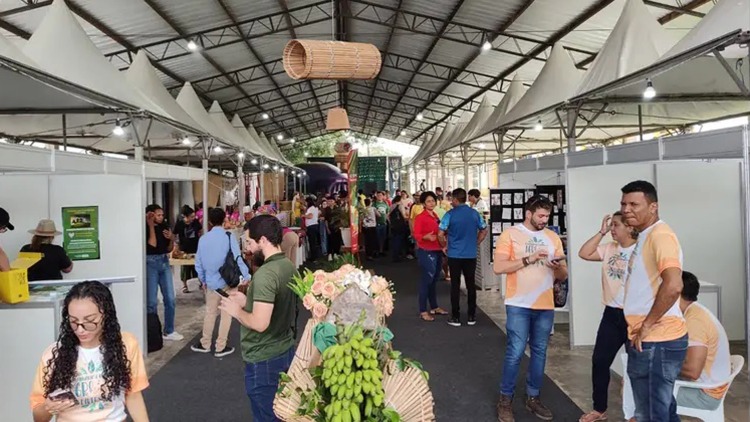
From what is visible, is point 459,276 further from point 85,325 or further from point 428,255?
point 85,325

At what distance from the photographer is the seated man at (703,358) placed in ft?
9.41

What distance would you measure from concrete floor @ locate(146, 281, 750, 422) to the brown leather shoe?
583 mm

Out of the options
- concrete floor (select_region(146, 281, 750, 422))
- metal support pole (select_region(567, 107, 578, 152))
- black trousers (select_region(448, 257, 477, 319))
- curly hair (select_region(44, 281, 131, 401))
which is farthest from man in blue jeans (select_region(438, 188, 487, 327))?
curly hair (select_region(44, 281, 131, 401))

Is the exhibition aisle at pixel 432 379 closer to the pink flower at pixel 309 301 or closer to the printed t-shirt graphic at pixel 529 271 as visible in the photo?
the printed t-shirt graphic at pixel 529 271

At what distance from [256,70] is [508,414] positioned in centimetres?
1439

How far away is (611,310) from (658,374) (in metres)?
0.78

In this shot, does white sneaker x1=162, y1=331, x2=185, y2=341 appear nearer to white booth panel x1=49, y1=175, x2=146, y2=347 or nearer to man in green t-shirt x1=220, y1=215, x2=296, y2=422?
white booth panel x1=49, y1=175, x2=146, y2=347

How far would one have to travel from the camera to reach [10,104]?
6574 mm

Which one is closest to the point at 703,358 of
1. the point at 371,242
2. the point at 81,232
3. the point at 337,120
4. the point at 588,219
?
the point at 588,219

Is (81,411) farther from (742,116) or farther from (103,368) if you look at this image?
(742,116)

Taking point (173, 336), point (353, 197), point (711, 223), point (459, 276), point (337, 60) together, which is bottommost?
point (173, 336)

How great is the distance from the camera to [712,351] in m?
2.92

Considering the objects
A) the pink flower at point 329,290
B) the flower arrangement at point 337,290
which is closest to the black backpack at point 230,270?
the flower arrangement at point 337,290

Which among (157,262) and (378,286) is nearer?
(378,286)
